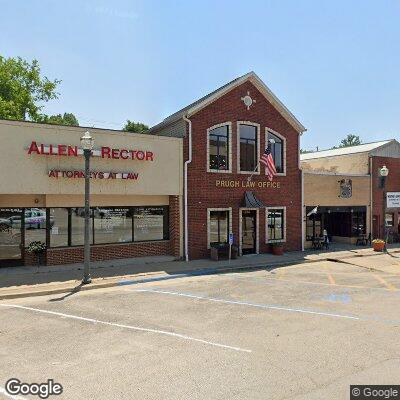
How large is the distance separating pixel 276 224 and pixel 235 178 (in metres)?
4.08

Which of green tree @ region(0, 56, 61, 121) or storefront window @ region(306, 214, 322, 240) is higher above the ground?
green tree @ region(0, 56, 61, 121)

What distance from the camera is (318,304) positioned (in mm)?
12469

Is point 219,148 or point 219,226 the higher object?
point 219,148

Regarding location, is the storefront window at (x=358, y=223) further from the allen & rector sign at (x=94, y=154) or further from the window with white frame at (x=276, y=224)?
the allen & rector sign at (x=94, y=154)

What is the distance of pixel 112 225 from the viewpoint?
19719 millimetres

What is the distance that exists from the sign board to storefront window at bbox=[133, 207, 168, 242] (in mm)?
18003

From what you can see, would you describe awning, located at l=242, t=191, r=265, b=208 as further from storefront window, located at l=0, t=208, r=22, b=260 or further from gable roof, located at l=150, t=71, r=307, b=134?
storefront window, located at l=0, t=208, r=22, b=260

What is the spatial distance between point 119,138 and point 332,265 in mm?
12057

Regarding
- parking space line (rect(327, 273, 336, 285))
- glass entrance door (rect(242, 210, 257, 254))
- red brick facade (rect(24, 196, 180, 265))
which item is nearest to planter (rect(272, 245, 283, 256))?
glass entrance door (rect(242, 210, 257, 254))

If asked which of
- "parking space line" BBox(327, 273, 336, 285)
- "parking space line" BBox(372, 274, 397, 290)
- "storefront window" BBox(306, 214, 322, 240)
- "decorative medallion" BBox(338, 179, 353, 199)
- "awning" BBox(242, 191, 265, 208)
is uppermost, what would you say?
"decorative medallion" BBox(338, 179, 353, 199)

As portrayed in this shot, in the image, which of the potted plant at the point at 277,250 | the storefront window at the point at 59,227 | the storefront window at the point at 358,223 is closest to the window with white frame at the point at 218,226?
the potted plant at the point at 277,250

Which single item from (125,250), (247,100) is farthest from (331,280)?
(247,100)

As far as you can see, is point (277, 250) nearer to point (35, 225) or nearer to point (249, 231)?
point (249, 231)

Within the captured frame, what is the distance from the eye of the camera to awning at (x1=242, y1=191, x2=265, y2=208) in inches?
881
